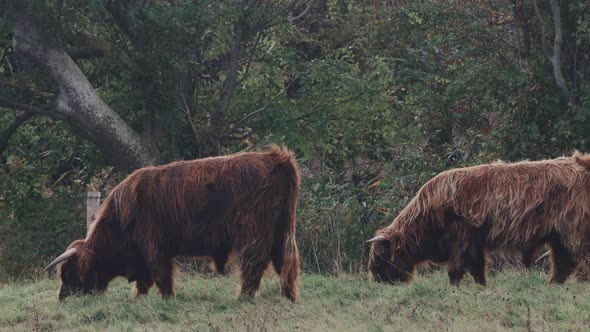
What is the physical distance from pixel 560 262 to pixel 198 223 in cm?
383

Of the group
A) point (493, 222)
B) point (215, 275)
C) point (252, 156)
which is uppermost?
point (252, 156)

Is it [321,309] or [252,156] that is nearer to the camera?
[321,309]

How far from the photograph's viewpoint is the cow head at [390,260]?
11305mm

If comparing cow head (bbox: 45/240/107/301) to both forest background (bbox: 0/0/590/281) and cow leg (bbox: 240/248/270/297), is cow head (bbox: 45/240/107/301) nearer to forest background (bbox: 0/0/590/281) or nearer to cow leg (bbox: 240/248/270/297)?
cow leg (bbox: 240/248/270/297)

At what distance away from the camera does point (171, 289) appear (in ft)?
35.7

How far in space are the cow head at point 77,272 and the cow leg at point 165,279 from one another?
0.86 metres

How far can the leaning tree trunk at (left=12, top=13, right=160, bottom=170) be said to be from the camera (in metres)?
14.5

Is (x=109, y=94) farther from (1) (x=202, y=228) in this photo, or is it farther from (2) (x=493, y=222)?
(2) (x=493, y=222)

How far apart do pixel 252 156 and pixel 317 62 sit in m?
6.20

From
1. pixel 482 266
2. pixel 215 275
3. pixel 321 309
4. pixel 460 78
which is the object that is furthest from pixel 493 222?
pixel 460 78

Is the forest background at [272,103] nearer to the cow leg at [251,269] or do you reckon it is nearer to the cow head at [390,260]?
the cow head at [390,260]

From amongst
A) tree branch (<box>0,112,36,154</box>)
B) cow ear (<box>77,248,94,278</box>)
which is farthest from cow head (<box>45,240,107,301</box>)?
tree branch (<box>0,112,36,154</box>)

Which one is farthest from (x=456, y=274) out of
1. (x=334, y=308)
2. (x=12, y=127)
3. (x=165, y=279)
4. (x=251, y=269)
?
(x=12, y=127)

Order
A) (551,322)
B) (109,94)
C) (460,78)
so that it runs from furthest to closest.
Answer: (109,94) < (460,78) < (551,322)
